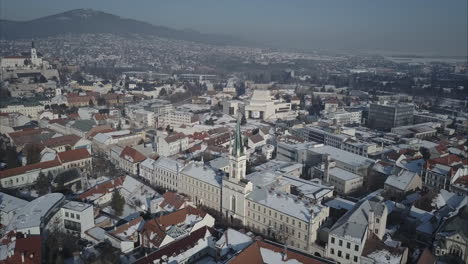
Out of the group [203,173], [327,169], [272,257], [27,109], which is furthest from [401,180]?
[27,109]

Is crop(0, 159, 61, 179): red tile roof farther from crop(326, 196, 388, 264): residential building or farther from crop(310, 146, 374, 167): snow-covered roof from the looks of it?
crop(326, 196, 388, 264): residential building

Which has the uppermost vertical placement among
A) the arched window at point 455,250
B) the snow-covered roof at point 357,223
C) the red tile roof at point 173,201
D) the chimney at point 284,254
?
the snow-covered roof at point 357,223

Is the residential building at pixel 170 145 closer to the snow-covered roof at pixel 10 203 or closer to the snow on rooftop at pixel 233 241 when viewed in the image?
the snow-covered roof at pixel 10 203

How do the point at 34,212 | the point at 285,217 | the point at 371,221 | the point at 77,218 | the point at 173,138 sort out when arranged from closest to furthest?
the point at 371,221
the point at 34,212
the point at 285,217
the point at 77,218
the point at 173,138

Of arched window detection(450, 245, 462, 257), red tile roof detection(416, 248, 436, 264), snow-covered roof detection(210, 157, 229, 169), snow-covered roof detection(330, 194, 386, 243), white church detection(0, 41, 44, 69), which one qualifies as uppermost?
white church detection(0, 41, 44, 69)

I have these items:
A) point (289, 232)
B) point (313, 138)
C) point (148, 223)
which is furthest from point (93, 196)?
point (313, 138)

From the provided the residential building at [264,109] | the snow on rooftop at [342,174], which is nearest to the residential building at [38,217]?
the snow on rooftop at [342,174]

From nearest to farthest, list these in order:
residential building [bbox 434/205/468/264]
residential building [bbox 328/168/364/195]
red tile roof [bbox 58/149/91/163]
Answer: residential building [bbox 434/205/468/264] < residential building [bbox 328/168/364/195] < red tile roof [bbox 58/149/91/163]

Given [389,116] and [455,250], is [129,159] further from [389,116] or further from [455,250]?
[389,116]

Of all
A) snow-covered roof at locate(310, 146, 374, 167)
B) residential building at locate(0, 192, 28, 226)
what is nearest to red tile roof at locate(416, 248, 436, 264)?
snow-covered roof at locate(310, 146, 374, 167)

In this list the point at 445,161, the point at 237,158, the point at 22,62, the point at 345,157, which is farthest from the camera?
the point at 22,62
